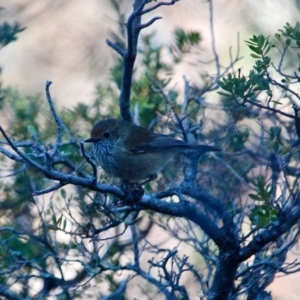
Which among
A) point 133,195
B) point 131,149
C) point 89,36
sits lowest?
point 133,195

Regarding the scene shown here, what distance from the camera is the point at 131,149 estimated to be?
223 inches

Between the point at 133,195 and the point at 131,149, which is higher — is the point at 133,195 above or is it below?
below

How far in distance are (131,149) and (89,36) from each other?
2724 mm

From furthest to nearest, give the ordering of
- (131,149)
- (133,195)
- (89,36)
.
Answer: (89,36) < (131,149) < (133,195)

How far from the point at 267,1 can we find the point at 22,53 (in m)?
4.00

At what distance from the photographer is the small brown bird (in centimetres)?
536

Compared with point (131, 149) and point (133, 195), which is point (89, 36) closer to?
point (131, 149)

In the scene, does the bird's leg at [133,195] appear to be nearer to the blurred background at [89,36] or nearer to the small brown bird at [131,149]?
the small brown bird at [131,149]

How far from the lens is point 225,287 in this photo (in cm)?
420

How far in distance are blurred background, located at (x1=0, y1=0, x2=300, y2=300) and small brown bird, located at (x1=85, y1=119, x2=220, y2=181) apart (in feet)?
4.55

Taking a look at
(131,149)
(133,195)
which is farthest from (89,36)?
(133,195)

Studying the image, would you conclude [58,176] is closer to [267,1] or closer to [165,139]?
[165,139]

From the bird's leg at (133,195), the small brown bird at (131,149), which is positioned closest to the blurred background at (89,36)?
the small brown bird at (131,149)

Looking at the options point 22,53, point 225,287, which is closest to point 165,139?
point 225,287
